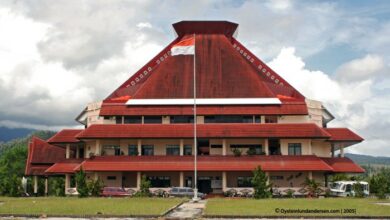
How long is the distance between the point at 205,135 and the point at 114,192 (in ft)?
39.5

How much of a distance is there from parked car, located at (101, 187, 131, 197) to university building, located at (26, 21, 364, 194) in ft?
5.64

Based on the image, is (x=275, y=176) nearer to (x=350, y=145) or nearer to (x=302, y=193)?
(x=302, y=193)

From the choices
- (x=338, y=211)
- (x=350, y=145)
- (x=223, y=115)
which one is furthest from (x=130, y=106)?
(x=338, y=211)

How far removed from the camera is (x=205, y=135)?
58.8m

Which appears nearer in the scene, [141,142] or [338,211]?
[338,211]

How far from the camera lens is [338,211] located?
3161 centimetres

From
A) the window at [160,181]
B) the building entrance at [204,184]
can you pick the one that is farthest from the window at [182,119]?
the building entrance at [204,184]

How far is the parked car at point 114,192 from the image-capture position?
2181 inches

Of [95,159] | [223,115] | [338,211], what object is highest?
[223,115]

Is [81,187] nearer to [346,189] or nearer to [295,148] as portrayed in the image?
[295,148]

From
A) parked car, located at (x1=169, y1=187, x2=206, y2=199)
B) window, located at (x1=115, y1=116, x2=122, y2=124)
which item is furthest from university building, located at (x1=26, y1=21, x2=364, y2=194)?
parked car, located at (x1=169, y1=187, x2=206, y2=199)

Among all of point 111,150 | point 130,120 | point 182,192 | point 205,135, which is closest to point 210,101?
point 205,135

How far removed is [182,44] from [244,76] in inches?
625

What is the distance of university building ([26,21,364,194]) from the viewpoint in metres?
58.6
